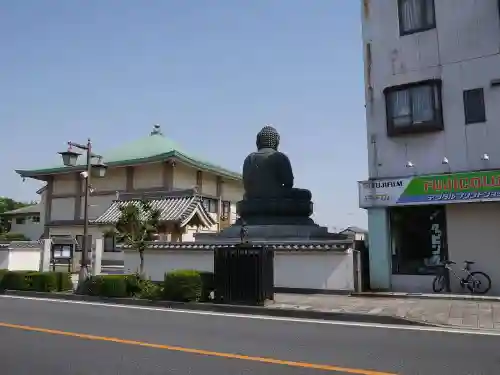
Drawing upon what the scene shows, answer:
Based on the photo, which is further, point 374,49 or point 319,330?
point 374,49

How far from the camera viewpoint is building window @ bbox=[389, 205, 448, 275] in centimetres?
1538

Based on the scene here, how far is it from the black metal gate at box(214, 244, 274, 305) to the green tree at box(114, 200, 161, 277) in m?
4.94

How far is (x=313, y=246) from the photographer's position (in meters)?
15.7

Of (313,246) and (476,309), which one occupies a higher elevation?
(313,246)

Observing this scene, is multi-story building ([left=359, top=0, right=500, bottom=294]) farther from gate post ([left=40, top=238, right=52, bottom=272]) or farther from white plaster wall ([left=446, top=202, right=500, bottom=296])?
gate post ([left=40, top=238, right=52, bottom=272])

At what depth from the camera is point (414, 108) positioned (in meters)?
15.9

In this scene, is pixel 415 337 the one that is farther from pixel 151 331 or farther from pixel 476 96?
pixel 476 96

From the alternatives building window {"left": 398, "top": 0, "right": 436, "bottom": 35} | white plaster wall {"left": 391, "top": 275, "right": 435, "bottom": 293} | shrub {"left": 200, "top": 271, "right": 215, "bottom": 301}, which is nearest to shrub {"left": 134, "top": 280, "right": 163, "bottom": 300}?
shrub {"left": 200, "top": 271, "right": 215, "bottom": 301}

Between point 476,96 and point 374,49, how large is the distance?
3.93 m

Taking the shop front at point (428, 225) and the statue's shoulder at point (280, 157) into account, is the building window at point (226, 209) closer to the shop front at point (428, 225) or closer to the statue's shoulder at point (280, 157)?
the statue's shoulder at point (280, 157)

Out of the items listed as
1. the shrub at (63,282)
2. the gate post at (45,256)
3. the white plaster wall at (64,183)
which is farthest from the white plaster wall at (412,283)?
the white plaster wall at (64,183)

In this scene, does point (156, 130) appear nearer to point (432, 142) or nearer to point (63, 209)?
point (63, 209)

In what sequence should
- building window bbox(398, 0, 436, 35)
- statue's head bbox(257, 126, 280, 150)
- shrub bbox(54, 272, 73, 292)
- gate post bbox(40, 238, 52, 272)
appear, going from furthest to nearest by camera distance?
gate post bbox(40, 238, 52, 272) → statue's head bbox(257, 126, 280, 150) → shrub bbox(54, 272, 73, 292) → building window bbox(398, 0, 436, 35)

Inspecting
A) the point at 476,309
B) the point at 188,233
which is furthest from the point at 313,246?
the point at 188,233
